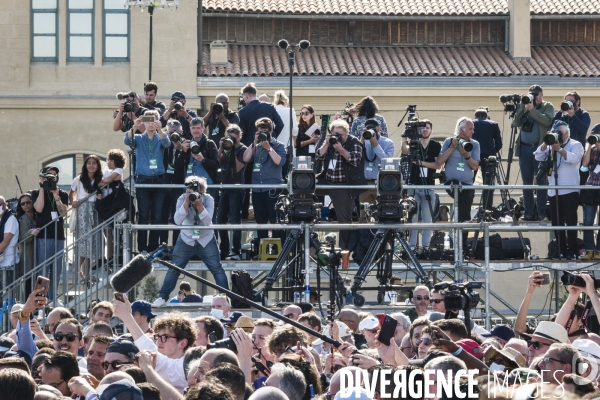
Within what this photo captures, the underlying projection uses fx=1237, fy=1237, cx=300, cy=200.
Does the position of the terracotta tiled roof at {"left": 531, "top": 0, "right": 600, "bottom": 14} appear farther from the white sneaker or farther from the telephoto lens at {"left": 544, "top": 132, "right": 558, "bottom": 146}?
the white sneaker

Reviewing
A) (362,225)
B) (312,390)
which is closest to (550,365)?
(312,390)

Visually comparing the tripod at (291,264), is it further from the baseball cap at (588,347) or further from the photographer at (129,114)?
the baseball cap at (588,347)

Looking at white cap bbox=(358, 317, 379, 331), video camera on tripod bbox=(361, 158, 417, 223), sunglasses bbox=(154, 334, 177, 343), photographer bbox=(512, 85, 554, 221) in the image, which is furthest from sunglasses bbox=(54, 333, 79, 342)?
photographer bbox=(512, 85, 554, 221)

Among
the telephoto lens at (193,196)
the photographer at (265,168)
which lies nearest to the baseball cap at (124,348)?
the telephoto lens at (193,196)

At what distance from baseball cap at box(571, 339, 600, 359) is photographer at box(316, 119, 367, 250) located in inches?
253

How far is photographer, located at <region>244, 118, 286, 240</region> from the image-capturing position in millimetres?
15531

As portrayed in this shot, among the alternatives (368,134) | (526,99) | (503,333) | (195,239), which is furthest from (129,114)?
(503,333)

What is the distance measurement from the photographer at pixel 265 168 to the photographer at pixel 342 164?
58 centimetres

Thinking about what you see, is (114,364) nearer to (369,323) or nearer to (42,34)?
(369,323)

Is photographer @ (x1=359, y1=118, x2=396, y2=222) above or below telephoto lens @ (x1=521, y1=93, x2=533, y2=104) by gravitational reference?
below

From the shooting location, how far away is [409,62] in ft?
95.7

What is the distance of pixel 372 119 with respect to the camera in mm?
15891

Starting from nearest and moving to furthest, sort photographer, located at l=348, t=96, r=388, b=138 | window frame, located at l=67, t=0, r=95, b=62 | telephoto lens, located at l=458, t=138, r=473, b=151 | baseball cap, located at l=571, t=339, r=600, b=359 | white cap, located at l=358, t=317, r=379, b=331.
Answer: baseball cap, located at l=571, t=339, r=600, b=359 < white cap, located at l=358, t=317, r=379, b=331 < telephoto lens, located at l=458, t=138, r=473, b=151 < photographer, located at l=348, t=96, r=388, b=138 < window frame, located at l=67, t=0, r=95, b=62

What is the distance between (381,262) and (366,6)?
17118 mm
